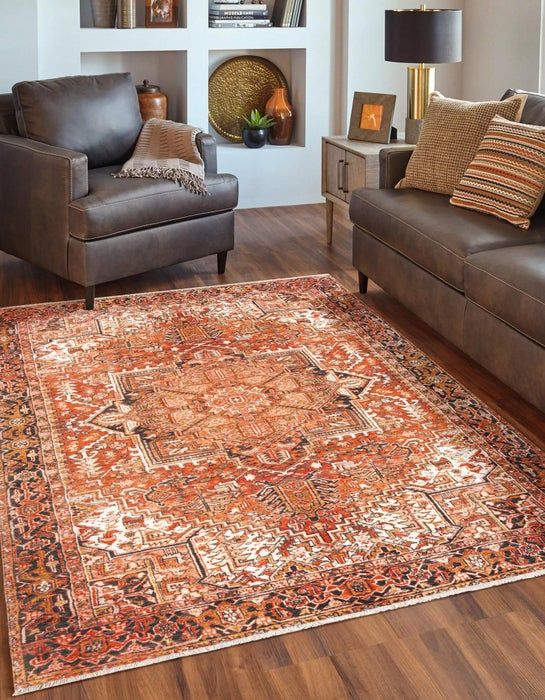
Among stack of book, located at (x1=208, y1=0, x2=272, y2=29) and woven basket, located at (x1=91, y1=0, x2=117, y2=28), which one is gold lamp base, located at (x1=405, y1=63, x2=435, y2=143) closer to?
stack of book, located at (x1=208, y1=0, x2=272, y2=29)

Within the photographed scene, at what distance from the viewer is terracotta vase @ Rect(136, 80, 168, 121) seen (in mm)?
Answer: 5617

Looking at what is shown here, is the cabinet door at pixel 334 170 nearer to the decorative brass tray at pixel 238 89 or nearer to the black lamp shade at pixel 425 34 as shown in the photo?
the black lamp shade at pixel 425 34

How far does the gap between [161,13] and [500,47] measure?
2007 millimetres

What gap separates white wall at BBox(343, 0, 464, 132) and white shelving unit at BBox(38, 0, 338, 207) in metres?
0.14

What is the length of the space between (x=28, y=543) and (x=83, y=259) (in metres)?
1.84

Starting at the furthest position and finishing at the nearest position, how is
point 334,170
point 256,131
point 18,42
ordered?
point 256,131, point 18,42, point 334,170

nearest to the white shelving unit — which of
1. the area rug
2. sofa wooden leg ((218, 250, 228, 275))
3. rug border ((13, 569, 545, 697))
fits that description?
sofa wooden leg ((218, 250, 228, 275))

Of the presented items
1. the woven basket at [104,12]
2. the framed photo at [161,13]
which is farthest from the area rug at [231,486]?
the framed photo at [161,13]

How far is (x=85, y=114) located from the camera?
4.53 meters

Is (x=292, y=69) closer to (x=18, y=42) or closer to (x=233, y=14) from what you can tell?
(x=233, y=14)

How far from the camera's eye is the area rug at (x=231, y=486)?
7.32ft

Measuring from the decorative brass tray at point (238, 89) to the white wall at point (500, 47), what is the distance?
3.92 feet

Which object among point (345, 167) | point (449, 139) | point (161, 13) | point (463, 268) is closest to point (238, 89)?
point (161, 13)

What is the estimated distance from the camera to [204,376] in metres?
3.54
